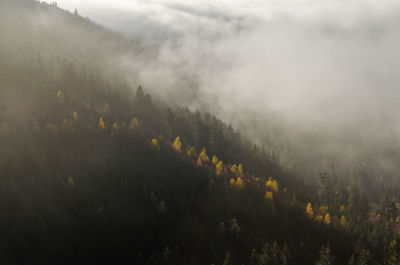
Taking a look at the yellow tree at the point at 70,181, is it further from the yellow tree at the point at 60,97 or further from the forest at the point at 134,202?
the yellow tree at the point at 60,97

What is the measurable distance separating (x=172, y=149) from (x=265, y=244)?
57.3m

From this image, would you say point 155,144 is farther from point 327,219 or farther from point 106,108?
point 327,219

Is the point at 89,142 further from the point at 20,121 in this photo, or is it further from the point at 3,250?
the point at 3,250

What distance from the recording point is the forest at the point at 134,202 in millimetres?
71750

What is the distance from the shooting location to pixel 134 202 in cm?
8544

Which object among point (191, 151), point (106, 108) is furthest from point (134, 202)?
point (106, 108)

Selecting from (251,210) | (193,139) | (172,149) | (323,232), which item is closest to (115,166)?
(172,149)

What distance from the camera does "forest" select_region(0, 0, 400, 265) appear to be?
71.8 metres

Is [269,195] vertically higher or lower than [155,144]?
lower

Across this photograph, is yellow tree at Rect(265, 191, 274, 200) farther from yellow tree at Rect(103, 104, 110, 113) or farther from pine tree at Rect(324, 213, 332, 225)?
yellow tree at Rect(103, 104, 110, 113)

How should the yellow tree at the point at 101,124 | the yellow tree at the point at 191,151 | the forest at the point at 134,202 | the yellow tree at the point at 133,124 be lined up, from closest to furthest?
1. the forest at the point at 134,202
2. the yellow tree at the point at 101,124
3. the yellow tree at the point at 191,151
4. the yellow tree at the point at 133,124

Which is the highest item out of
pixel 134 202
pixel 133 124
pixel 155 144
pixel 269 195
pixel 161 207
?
pixel 133 124

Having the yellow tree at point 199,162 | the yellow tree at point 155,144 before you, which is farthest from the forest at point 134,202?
the yellow tree at point 155,144

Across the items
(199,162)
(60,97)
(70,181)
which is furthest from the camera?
(60,97)
